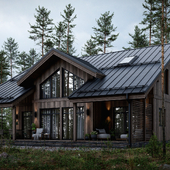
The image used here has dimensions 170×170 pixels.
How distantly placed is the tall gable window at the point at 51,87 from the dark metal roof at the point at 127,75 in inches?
95.8

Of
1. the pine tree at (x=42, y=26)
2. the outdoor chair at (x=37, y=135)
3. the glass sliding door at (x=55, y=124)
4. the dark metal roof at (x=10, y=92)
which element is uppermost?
the pine tree at (x=42, y=26)

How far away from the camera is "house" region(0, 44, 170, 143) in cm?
1379

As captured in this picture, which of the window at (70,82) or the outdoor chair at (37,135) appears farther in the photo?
the outdoor chair at (37,135)

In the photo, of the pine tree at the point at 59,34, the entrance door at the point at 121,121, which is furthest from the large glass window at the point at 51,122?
the pine tree at the point at 59,34

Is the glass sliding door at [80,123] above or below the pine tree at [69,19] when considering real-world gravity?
below

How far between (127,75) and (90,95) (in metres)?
2.27

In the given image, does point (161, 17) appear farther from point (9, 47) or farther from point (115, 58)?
point (9, 47)

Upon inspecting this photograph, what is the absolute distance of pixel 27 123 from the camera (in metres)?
19.1

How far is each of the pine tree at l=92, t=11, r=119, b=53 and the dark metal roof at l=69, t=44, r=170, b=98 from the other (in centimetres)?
1560

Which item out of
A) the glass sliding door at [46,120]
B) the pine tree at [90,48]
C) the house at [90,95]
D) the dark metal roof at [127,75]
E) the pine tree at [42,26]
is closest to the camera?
the dark metal roof at [127,75]

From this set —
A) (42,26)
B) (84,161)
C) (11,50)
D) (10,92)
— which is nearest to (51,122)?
(10,92)

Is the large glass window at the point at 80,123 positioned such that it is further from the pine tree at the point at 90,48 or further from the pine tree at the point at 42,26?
the pine tree at the point at 90,48

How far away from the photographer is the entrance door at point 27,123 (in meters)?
18.9

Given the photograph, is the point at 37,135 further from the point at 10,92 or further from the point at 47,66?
the point at 47,66
